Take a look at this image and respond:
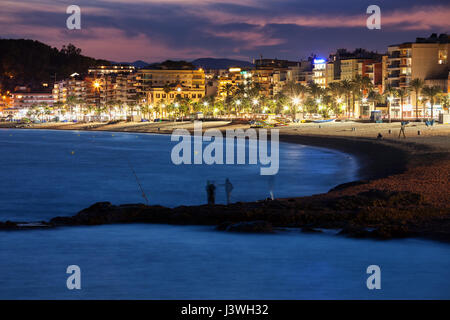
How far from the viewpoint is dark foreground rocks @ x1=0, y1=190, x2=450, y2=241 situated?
17547mm

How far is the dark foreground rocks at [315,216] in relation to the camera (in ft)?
57.6

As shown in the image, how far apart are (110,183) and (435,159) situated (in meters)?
21.5

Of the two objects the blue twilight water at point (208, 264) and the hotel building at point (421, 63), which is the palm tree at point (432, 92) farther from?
the blue twilight water at point (208, 264)

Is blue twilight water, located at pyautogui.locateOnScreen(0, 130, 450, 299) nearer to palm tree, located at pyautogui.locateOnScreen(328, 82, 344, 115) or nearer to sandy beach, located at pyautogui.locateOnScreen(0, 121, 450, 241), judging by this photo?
sandy beach, located at pyautogui.locateOnScreen(0, 121, 450, 241)

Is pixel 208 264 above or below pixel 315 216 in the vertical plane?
below

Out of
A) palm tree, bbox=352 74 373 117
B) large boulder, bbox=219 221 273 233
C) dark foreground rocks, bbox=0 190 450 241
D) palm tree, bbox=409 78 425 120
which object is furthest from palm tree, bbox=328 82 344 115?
large boulder, bbox=219 221 273 233

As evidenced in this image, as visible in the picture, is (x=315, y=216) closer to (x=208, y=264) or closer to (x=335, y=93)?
(x=208, y=264)

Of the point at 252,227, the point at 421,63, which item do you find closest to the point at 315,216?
the point at 252,227

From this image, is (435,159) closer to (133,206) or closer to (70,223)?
(133,206)

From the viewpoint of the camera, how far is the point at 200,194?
36031 mm

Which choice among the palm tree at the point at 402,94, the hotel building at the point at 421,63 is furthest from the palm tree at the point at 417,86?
the hotel building at the point at 421,63

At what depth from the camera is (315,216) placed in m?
19.5

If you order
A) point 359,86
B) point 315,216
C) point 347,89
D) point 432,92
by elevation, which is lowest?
point 315,216

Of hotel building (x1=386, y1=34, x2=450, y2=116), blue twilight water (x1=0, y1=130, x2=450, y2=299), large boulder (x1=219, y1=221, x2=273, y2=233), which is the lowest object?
blue twilight water (x1=0, y1=130, x2=450, y2=299)
